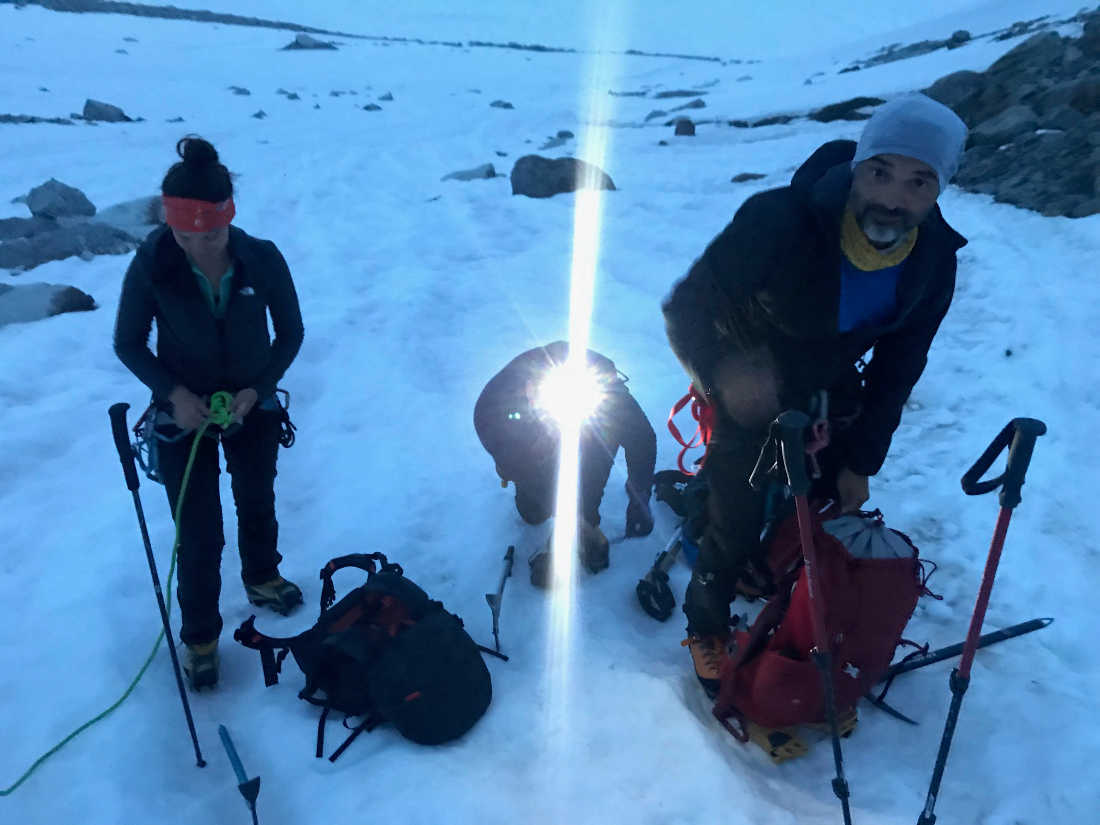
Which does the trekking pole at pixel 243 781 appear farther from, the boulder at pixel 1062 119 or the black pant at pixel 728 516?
the boulder at pixel 1062 119

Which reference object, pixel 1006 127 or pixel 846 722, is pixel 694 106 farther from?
pixel 846 722

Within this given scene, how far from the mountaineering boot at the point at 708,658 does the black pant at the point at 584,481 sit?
3.10 feet

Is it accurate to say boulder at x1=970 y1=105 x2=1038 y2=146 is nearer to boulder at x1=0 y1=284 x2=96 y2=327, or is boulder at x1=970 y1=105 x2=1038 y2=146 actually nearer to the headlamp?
the headlamp

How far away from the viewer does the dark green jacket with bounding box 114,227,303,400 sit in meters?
2.79

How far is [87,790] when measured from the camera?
8.56 ft

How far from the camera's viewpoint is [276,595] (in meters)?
3.65

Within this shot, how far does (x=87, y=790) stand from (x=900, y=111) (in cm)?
357

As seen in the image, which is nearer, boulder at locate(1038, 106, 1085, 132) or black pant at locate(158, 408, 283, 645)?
black pant at locate(158, 408, 283, 645)

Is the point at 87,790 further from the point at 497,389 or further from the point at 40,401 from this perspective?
the point at 40,401

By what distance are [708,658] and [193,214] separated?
2.72m

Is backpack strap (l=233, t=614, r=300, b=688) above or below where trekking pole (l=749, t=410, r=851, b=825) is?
below

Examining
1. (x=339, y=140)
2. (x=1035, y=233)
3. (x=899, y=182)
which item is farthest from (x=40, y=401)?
(x=339, y=140)

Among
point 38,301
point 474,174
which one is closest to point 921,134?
point 38,301

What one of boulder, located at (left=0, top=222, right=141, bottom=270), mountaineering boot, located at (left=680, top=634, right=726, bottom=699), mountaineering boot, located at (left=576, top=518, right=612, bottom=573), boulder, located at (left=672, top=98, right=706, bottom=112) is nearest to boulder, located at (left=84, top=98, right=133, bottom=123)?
boulder, located at (left=0, top=222, right=141, bottom=270)
